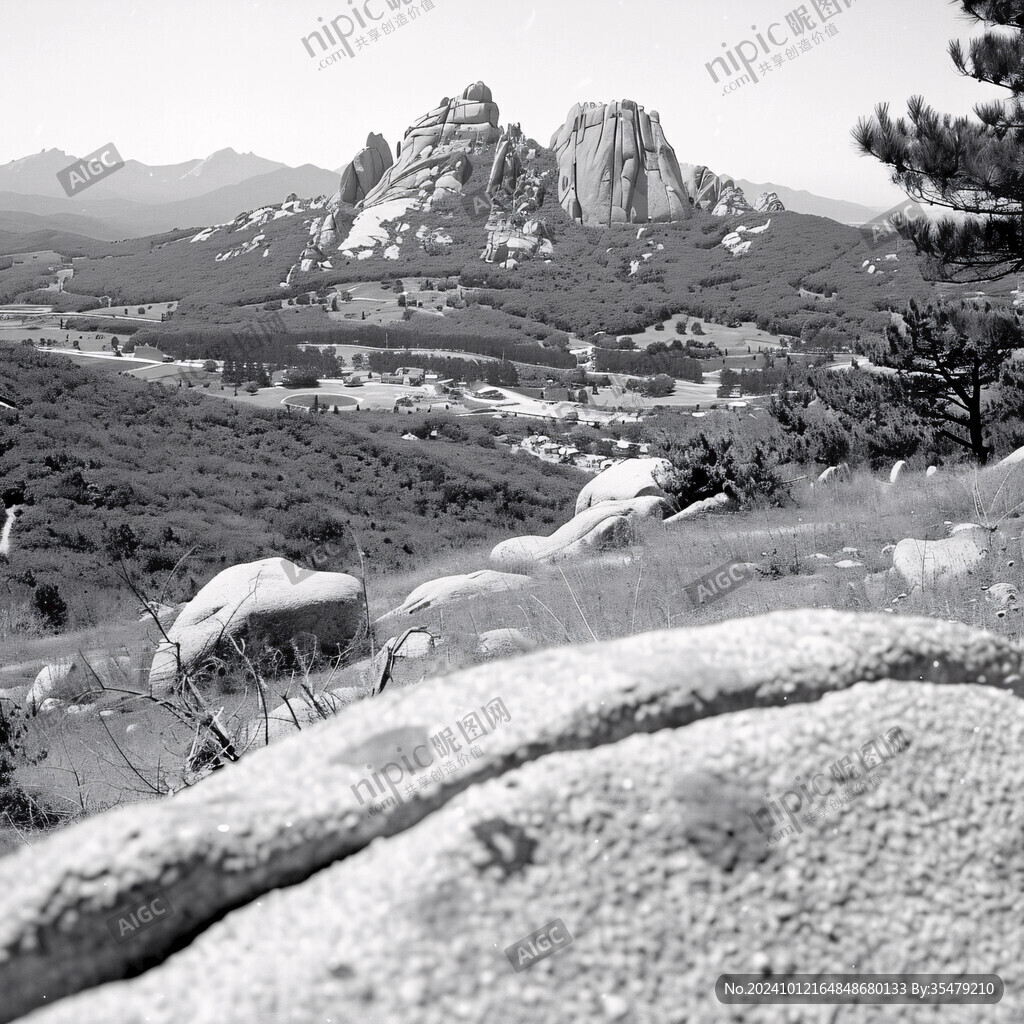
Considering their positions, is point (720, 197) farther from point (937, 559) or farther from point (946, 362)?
point (937, 559)


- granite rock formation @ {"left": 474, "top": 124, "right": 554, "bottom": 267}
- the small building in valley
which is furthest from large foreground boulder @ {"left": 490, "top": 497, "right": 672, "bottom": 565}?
granite rock formation @ {"left": 474, "top": 124, "right": 554, "bottom": 267}

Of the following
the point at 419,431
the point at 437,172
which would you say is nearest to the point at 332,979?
the point at 419,431

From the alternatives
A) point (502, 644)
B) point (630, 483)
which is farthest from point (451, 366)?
point (502, 644)

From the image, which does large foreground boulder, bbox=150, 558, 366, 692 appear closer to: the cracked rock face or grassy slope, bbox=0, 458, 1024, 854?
grassy slope, bbox=0, 458, 1024, 854

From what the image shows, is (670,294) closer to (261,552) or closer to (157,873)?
(261,552)

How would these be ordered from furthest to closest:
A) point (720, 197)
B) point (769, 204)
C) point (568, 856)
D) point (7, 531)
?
point (720, 197)
point (769, 204)
point (7, 531)
point (568, 856)
